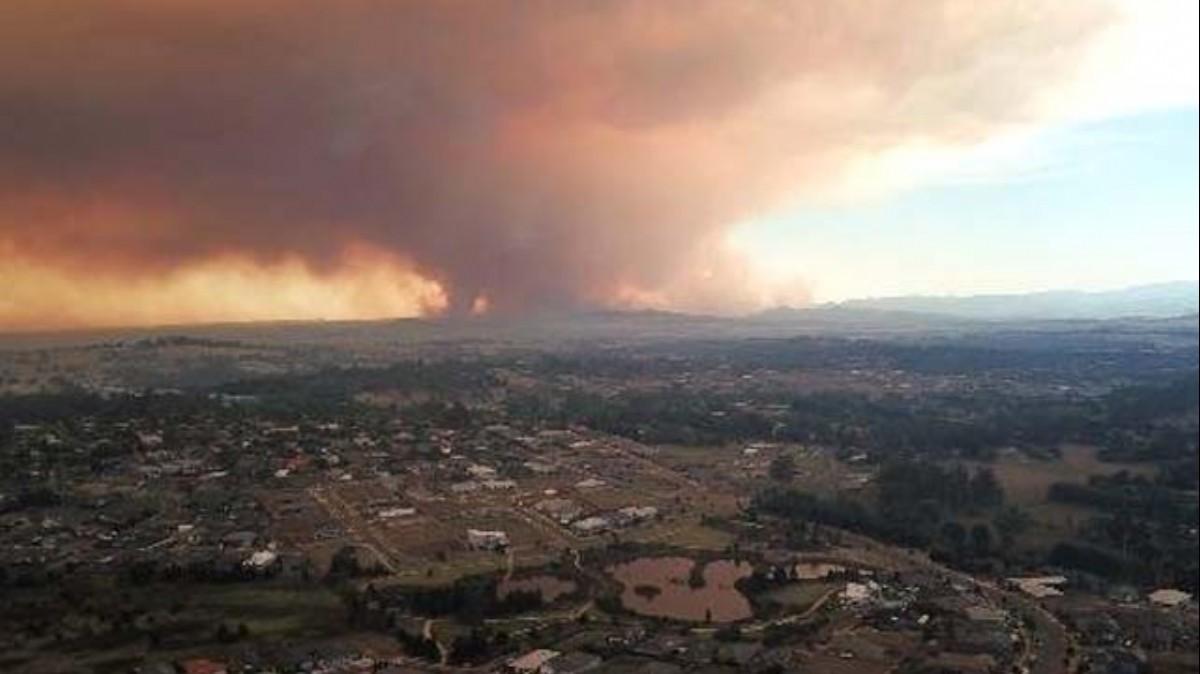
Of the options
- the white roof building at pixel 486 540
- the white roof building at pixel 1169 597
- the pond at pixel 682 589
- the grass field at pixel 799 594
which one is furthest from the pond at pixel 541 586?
the white roof building at pixel 1169 597

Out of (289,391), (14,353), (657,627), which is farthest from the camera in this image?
(289,391)

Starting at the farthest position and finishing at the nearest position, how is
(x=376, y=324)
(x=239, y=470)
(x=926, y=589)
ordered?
(x=376, y=324) → (x=239, y=470) → (x=926, y=589)

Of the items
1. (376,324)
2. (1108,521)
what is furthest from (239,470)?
(376,324)

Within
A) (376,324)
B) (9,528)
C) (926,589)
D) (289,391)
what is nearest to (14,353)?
(289,391)

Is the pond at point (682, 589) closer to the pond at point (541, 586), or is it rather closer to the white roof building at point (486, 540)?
the pond at point (541, 586)

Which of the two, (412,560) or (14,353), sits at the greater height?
(14,353)

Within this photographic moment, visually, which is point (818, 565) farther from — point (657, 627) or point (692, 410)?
→ point (692, 410)

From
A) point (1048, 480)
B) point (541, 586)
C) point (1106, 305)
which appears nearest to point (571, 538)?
point (541, 586)

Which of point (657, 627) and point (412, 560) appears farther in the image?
point (412, 560)
